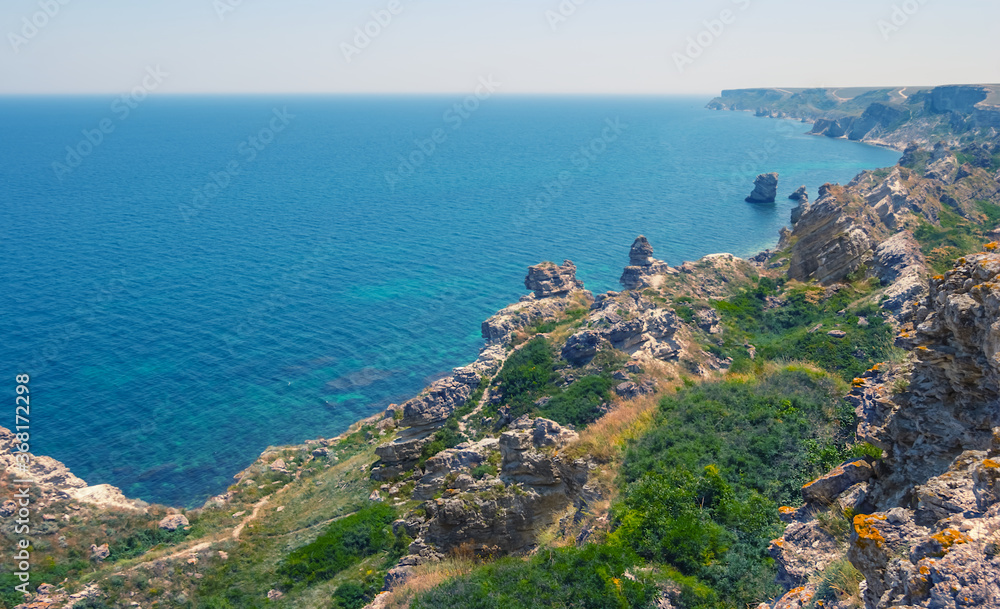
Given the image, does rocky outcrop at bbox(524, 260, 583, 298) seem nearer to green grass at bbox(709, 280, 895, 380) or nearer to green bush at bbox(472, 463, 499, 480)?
green grass at bbox(709, 280, 895, 380)

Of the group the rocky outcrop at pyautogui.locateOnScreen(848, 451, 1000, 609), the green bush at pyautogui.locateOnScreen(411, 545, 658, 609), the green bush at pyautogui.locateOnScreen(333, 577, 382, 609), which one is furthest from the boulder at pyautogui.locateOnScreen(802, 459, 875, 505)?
the green bush at pyautogui.locateOnScreen(333, 577, 382, 609)

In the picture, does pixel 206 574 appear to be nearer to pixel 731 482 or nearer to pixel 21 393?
pixel 731 482

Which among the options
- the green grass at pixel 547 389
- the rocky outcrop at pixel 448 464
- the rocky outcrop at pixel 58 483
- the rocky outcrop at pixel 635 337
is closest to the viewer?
the rocky outcrop at pixel 448 464

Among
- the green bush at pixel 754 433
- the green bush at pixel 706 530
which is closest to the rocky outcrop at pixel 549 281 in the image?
the green bush at pixel 754 433

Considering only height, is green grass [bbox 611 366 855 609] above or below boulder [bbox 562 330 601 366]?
below

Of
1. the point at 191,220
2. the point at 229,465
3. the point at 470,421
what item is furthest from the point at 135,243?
the point at 470,421

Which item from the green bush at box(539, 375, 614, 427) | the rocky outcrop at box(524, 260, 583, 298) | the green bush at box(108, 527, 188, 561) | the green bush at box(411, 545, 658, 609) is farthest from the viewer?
the rocky outcrop at box(524, 260, 583, 298)

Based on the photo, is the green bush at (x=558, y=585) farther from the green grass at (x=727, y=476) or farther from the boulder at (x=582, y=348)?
the boulder at (x=582, y=348)
